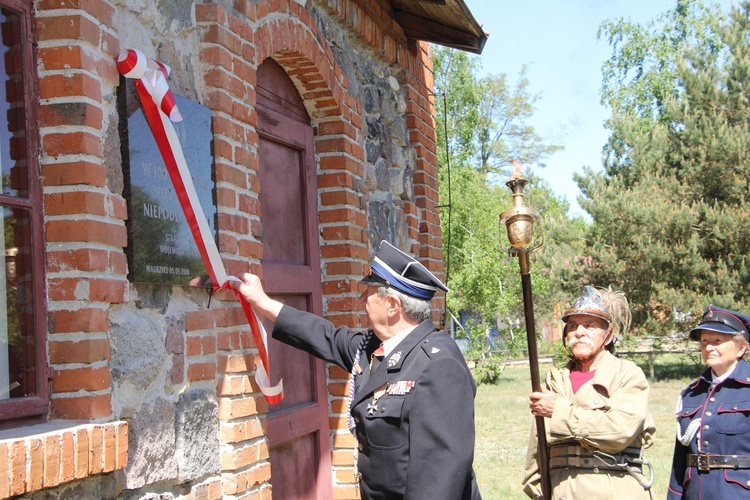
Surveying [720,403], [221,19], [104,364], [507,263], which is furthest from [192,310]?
[507,263]

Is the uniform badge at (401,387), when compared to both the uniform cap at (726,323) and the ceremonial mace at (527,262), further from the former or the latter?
the uniform cap at (726,323)

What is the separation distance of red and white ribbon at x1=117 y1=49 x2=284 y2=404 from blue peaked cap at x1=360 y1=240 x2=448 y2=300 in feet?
2.16

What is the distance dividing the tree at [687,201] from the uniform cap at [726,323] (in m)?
12.6

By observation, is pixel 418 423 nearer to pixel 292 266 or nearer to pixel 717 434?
pixel 292 266

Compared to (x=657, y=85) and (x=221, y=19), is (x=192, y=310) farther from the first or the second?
(x=657, y=85)

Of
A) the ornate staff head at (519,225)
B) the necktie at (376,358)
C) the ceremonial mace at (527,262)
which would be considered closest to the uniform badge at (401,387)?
the necktie at (376,358)

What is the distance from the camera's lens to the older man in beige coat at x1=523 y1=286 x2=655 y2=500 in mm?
3783

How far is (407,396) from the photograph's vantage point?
9.47 feet

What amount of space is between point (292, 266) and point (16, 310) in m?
2.11

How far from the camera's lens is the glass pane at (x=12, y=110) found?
2508mm

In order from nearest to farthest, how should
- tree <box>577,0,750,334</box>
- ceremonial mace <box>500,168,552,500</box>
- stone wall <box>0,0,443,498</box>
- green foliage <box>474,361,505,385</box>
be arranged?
stone wall <box>0,0,443,498</box>
ceremonial mace <box>500,168,552,500</box>
tree <box>577,0,750,334</box>
green foliage <box>474,361,505,385</box>

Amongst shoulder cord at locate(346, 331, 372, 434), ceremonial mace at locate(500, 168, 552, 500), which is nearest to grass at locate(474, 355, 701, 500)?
ceremonial mace at locate(500, 168, 552, 500)

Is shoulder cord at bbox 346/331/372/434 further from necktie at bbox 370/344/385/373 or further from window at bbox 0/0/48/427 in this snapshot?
window at bbox 0/0/48/427

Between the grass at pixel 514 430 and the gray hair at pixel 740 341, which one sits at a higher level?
the gray hair at pixel 740 341
